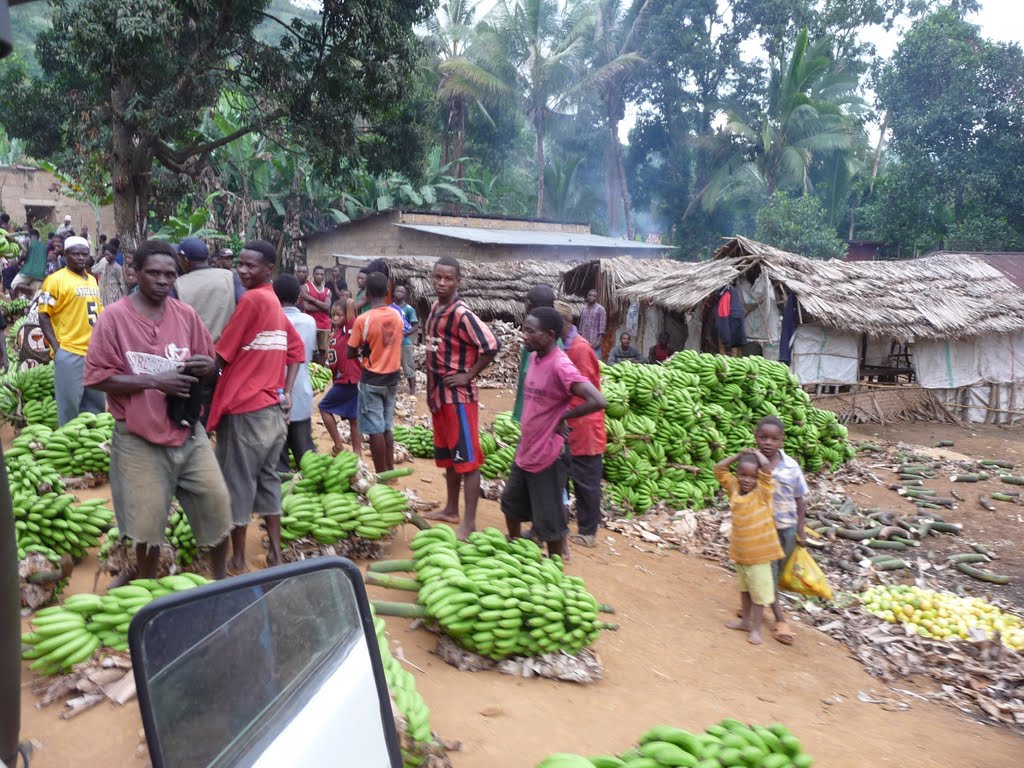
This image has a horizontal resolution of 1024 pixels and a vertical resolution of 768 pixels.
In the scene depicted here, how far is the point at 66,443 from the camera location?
19.9ft

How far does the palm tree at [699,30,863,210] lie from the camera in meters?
27.1

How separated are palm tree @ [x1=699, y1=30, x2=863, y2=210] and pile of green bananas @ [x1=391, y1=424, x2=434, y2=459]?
2265 centimetres

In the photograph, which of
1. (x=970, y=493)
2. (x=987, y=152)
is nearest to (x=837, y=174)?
(x=987, y=152)

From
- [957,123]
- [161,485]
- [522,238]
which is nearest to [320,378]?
[161,485]

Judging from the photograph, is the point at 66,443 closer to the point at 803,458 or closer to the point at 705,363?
the point at 705,363

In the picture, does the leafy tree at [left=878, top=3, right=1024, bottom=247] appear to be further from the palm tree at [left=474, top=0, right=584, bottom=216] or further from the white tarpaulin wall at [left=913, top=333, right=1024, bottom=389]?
the palm tree at [left=474, top=0, right=584, bottom=216]

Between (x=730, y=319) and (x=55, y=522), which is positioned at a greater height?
(x=730, y=319)

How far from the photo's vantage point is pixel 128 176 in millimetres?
13156

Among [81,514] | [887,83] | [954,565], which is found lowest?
[954,565]

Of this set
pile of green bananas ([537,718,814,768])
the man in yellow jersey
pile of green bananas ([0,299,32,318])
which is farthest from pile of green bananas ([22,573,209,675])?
pile of green bananas ([0,299,32,318])

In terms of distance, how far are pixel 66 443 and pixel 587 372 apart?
13.1ft

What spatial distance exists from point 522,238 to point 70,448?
53.0ft

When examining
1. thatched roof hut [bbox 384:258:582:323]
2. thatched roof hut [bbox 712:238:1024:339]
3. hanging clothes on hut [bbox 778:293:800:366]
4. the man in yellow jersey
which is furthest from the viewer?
thatched roof hut [bbox 384:258:582:323]

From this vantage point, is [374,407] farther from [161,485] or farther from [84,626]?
[84,626]
